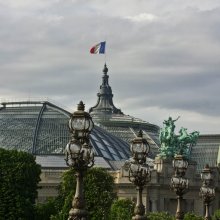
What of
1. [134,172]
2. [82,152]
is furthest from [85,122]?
[134,172]

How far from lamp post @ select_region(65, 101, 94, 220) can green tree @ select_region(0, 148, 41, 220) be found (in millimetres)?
59095

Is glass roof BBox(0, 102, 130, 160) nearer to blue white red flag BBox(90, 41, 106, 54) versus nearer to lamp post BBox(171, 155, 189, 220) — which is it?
blue white red flag BBox(90, 41, 106, 54)

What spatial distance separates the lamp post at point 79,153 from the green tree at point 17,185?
5910cm

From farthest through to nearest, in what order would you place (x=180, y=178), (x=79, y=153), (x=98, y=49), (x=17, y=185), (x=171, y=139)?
(x=171, y=139) → (x=98, y=49) → (x=17, y=185) → (x=180, y=178) → (x=79, y=153)

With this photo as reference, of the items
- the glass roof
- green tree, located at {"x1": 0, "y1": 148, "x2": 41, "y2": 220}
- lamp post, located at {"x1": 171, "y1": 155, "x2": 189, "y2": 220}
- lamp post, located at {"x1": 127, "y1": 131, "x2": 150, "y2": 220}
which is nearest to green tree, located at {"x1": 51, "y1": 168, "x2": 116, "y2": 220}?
green tree, located at {"x1": 0, "y1": 148, "x2": 41, "y2": 220}

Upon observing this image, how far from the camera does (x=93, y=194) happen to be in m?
88.9

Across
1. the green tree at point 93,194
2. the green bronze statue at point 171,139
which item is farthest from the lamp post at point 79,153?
the green bronze statue at point 171,139

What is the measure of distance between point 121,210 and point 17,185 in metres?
10.4

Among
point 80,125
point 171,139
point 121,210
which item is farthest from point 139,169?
point 171,139

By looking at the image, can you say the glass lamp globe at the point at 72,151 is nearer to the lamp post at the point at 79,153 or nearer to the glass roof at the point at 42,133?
the lamp post at the point at 79,153

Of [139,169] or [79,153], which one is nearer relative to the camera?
[79,153]

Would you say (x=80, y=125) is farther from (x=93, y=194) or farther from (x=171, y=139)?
(x=171, y=139)

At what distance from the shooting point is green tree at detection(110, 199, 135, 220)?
92750 millimetres

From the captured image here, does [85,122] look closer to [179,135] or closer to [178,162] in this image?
[178,162]
